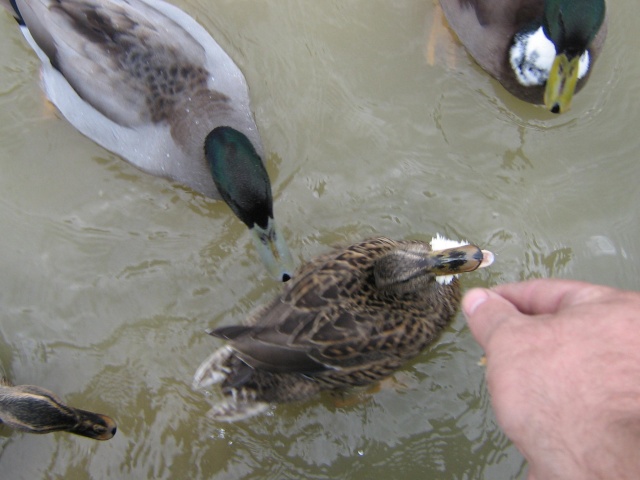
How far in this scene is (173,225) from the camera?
3.70m

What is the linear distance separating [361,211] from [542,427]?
2113mm

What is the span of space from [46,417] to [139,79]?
1911mm

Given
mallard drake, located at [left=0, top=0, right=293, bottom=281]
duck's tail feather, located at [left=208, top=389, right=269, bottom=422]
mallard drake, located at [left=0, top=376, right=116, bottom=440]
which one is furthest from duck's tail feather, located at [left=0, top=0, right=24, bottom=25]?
duck's tail feather, located at [left=208, top=389, right=269, bottom=422]

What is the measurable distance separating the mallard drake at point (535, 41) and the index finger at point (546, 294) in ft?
5.40

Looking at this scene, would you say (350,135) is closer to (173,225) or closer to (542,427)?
(173,225)

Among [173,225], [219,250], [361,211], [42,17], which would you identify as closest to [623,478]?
[361,211]

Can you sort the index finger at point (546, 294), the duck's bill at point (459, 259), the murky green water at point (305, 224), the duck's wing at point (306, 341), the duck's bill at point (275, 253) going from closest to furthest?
the index finger at point (546, 294) < the duck's bill at point (459, 259) < the duck's wing at point (306, 341) < the duck's bill at point (275, 253) < the murky green water at point (305, 224)

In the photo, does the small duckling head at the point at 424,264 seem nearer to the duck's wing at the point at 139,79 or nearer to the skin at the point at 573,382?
the skin at the point at 573,382

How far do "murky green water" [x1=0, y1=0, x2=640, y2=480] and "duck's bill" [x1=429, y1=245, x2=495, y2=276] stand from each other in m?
1.01

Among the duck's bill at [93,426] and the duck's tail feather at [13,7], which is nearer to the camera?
the duck's bill at [93,426]

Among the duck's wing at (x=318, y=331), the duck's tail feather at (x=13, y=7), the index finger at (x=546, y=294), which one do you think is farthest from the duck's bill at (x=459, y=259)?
the duck's tail feather at (x=13, y=7)

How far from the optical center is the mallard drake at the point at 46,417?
2.97 m

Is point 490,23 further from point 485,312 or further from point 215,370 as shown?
point 215,370

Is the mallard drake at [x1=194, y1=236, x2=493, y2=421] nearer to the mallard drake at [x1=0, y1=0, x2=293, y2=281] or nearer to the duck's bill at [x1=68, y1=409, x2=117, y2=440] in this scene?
the mallard drake at [x1=0, y1=0, x2=293, y2=281]
